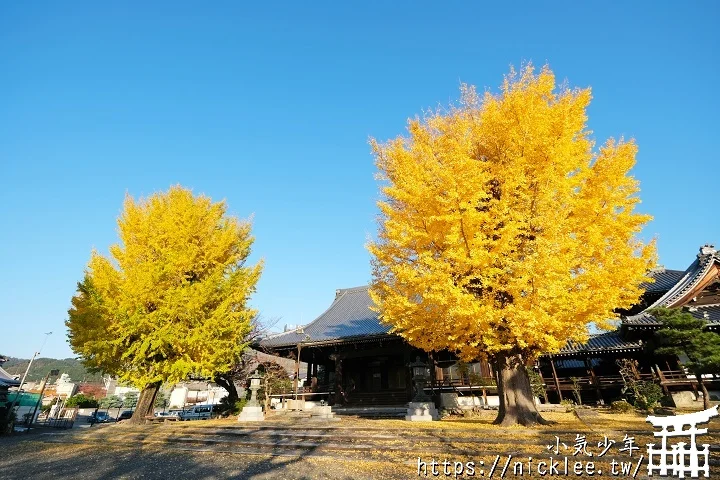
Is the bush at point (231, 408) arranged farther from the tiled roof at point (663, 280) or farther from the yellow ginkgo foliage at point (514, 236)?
the tiled roof at point (663, 280)

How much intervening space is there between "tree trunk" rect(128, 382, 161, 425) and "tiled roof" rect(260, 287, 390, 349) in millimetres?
6030

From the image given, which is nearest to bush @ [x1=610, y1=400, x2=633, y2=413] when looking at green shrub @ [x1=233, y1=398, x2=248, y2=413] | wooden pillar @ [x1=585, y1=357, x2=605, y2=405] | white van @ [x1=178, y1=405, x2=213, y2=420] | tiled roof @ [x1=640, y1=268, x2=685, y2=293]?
wooden pillar @ [x1=585, y1=357, x2=605, y2=405]

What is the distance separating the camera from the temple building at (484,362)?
1719 cm

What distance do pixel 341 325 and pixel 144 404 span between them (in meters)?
10.6

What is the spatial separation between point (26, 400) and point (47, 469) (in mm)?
23320

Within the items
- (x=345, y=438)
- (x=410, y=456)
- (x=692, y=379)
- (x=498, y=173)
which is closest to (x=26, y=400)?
(x=345, y=438)

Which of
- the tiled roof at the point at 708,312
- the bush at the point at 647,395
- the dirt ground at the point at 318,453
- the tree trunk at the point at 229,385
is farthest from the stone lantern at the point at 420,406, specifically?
the tiled roof at the point at 708,312

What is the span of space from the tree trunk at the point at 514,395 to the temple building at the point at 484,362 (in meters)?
6.84

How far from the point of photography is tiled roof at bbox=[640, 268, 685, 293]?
20641mm

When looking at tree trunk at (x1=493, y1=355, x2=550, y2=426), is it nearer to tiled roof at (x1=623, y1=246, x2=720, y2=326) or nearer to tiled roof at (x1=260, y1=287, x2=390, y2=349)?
tiled roof at (x1=260, y1=287, x2=390, y2=349)

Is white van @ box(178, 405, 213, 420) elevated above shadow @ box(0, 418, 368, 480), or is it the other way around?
white van @ box(178, 405, 213, 420)

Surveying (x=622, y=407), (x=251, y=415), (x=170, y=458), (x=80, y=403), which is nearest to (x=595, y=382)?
(x=622, y=407)

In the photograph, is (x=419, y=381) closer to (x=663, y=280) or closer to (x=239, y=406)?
(x=239, y=406)

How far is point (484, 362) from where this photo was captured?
18.2m
